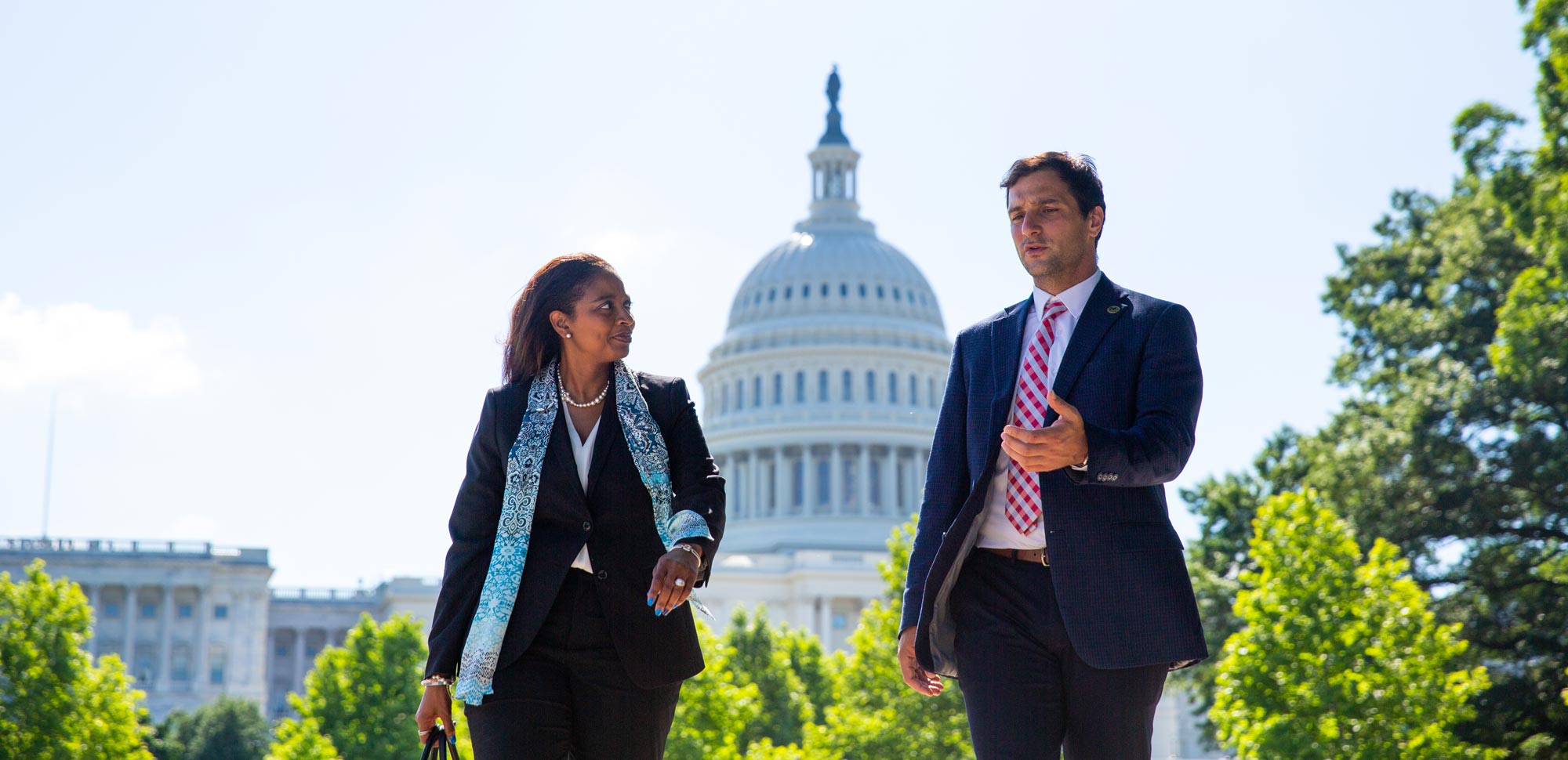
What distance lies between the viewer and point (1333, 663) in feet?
90.8

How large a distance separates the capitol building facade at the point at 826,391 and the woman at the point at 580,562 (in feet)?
358

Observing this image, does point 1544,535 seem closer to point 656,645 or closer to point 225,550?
point 656,645

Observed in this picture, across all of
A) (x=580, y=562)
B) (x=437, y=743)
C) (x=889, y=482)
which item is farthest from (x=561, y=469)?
(x=889, y=482)

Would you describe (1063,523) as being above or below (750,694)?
below

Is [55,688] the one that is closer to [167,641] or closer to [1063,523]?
[1063,523]

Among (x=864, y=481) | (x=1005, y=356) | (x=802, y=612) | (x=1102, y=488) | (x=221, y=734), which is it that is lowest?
(x=1102, y=488)

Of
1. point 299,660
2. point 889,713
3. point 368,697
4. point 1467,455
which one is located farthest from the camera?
point 299,660

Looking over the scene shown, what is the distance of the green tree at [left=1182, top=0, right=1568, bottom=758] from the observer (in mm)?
33594

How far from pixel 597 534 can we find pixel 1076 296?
6.18 feet

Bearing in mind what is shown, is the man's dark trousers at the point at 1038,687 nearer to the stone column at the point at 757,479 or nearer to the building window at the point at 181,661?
the building window at the point at 181,661

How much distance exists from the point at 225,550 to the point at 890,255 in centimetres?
4976

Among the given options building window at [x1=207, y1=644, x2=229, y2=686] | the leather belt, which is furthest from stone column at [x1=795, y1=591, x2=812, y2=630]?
the leather belt

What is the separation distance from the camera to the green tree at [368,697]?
45750 millimetres

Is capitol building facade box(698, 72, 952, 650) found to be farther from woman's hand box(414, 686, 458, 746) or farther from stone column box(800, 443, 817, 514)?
woman's hand box(414, 686, 458, 746)
